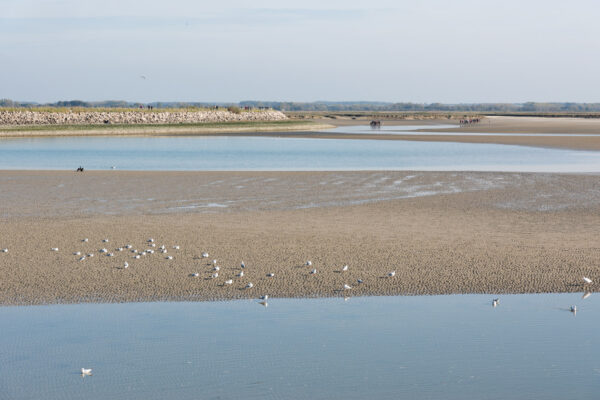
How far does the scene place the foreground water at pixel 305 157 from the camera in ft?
112

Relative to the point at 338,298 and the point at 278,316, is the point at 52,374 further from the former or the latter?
the point at 338,298

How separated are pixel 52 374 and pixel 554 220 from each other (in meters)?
13.2

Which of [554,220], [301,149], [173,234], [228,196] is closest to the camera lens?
[173,234]

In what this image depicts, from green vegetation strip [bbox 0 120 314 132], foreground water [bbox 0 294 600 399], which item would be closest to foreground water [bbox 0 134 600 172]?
green vegetation strip [bbox 0 120 314 132]

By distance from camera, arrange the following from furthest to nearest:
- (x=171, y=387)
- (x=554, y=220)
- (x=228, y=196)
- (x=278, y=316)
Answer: (x=228, y=196) < (x=554, y=220) < (x=278, y=316) < (x=171, y=387)

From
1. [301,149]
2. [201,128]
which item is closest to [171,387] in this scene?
[301,149]

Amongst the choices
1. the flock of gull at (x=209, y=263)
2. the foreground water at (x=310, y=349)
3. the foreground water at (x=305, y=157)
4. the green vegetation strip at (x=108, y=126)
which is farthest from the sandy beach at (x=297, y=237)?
the green vegetation strip at (x=108, y=126)

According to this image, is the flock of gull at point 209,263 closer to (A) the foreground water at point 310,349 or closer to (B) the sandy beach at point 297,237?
(B) the sandy beach at point 297,237

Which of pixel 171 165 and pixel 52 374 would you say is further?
pixel 171 165

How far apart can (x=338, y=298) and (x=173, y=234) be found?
583 cm

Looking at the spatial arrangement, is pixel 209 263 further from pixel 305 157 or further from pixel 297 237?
pixel 305 157

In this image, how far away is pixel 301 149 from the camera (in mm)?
48375

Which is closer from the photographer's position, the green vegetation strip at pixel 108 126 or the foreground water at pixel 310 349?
the foreground water at pixel 310 349

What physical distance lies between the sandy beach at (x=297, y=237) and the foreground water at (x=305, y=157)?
7490mm
